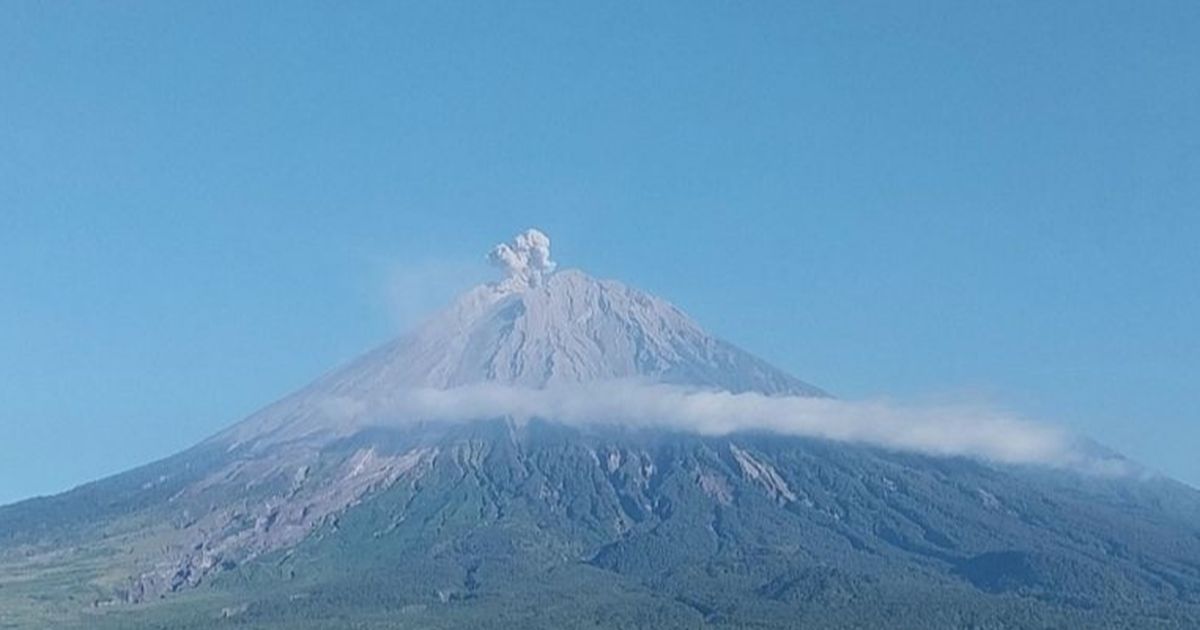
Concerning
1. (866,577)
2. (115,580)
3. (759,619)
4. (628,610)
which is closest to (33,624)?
(115,580)

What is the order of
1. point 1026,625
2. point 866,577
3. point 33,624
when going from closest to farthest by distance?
point 1026,625, point 33,624, point 866,577

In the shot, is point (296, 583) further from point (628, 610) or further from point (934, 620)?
point (934, 620)

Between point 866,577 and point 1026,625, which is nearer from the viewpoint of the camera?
point 1026,625

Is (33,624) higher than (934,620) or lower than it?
higher

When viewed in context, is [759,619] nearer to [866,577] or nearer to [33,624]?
[866,577]

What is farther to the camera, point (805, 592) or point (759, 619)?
point (805, 592)

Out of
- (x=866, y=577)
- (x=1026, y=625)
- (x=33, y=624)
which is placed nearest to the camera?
(x=1026, y=625)

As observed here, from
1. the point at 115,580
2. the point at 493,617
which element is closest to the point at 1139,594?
the point at 493,617

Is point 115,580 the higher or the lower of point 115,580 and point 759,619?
the higher
